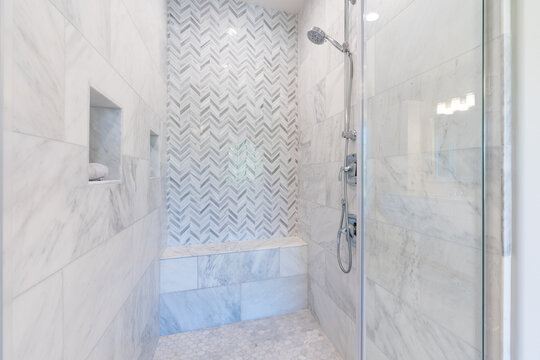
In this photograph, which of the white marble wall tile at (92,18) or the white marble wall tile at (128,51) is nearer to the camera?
the white marble wall tile at (92,18)

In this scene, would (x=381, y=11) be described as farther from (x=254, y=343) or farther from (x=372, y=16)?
(x=254, y=343)

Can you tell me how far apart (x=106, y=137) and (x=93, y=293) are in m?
0.61

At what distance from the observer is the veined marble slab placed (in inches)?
76.0

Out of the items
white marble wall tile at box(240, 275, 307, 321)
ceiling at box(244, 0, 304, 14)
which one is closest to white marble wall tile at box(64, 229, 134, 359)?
white marble wall tile at box(240, 275, 307, 321)

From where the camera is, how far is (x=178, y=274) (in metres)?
1.85

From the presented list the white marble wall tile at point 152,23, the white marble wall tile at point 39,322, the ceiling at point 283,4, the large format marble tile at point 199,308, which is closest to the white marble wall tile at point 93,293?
the white marble wall tile at point 39,322

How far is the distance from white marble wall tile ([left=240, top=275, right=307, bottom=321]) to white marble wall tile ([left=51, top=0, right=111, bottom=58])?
1.88 metres

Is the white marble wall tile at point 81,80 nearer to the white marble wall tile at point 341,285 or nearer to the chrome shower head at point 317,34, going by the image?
the chrome shower head at point 317,34

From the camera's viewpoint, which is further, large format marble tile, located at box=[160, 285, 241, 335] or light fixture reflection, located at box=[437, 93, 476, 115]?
large format marble tile, located at box=[160, 285, 241, 335]

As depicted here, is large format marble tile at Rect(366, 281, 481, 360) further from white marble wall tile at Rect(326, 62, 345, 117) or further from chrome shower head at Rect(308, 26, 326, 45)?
chrome shower head at Rect(308, 26, 326, 45)

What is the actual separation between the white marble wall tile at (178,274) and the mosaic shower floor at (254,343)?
367mm

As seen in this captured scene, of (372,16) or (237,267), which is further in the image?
(237,267)

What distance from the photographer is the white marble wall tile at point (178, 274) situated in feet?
5.95

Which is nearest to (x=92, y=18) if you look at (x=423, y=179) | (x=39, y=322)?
(x=39, y=322)
